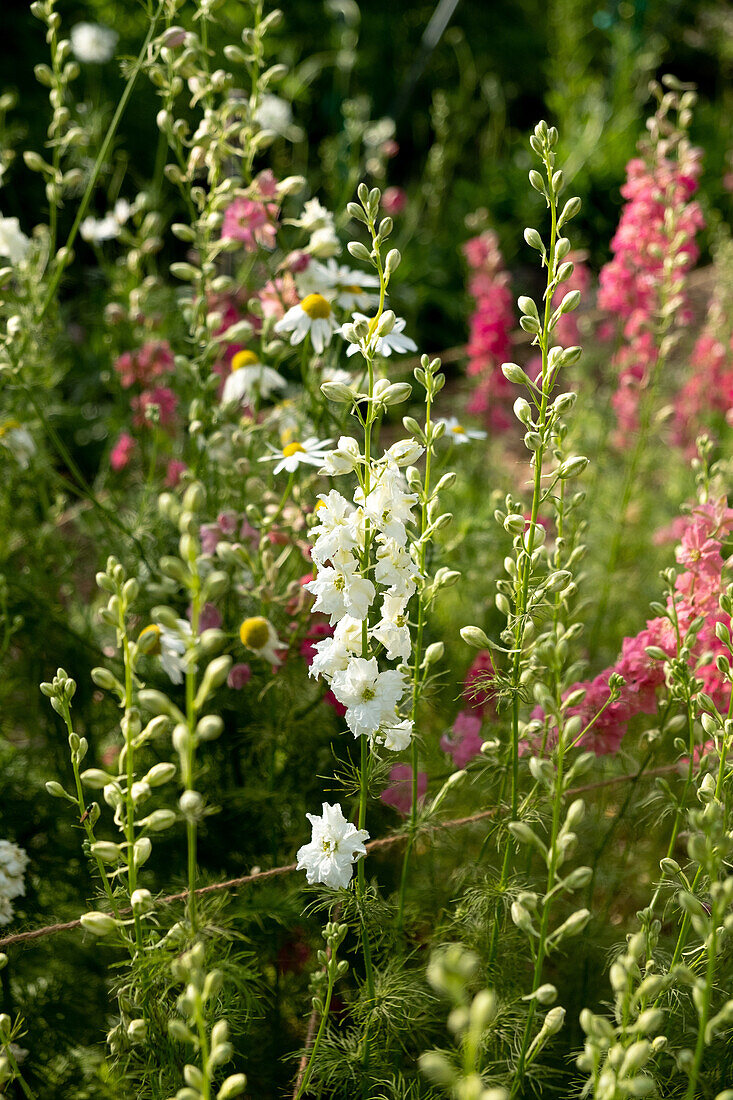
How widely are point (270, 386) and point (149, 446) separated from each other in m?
1.04

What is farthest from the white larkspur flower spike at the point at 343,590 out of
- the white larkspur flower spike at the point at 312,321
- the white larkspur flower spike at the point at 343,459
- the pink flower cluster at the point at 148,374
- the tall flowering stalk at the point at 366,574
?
the pink flower cluster at the point at 148,374

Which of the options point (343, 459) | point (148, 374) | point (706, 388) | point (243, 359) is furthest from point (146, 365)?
point (706, 388)

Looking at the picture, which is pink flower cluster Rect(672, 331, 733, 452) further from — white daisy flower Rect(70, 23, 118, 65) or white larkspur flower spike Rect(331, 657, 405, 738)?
white daisy flower Rect(70, 23, 118, 65)

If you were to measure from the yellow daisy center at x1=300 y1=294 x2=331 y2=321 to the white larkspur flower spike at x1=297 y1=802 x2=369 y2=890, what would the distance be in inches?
37.4

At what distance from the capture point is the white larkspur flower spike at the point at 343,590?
1205 mm

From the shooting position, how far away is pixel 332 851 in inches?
50.5

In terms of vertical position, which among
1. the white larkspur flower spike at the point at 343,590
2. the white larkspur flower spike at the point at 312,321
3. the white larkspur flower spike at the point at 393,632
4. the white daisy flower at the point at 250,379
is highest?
the white larkspur flower spike at the point at 312,321

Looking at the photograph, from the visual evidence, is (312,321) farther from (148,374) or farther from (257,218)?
(148,374)

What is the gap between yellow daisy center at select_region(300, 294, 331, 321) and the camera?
1862 mm

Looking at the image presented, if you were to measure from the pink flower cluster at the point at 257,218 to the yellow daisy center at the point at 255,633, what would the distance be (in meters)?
0.81

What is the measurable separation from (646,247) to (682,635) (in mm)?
1470

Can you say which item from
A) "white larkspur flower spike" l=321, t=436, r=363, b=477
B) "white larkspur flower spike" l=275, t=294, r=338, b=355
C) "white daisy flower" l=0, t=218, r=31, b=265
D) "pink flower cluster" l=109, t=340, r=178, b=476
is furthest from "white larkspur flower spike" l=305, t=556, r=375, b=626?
"pink flower cluster" l=109, t=340, r=178, b=476

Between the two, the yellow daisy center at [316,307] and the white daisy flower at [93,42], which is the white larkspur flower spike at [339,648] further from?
the white daisy flower at [93,42]

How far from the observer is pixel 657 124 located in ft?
7.91
